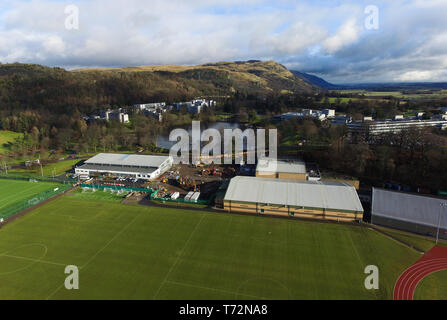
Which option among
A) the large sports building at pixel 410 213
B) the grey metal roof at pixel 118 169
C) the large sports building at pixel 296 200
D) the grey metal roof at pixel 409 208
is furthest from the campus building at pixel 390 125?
the grey metal roof at pixel 118 169

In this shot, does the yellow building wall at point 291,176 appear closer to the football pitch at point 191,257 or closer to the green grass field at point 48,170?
the football pitch at point 191,257

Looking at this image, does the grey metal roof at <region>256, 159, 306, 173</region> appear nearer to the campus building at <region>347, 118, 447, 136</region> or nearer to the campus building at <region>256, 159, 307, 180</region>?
the campus building at <region>256, 159, 307, 180</region>

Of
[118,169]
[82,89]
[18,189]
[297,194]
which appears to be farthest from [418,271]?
[82,89]

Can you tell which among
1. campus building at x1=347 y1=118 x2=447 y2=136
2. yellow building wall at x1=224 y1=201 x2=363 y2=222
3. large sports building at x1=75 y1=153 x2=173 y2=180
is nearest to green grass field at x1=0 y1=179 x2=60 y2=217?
large sports building at x1=75 y1=153 x2=173 y2=180

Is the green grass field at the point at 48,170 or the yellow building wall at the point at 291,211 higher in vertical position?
the green grass field at the point at 48,170

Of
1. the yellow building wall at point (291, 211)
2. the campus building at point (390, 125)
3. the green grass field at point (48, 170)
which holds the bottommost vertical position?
the yellow building wall at point (291, 211)

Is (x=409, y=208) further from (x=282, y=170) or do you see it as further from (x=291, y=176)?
(x=282, y=170)

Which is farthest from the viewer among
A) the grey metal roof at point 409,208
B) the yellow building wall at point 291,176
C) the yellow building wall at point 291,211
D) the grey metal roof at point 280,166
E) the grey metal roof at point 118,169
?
the grey metal roof at point 118,169
